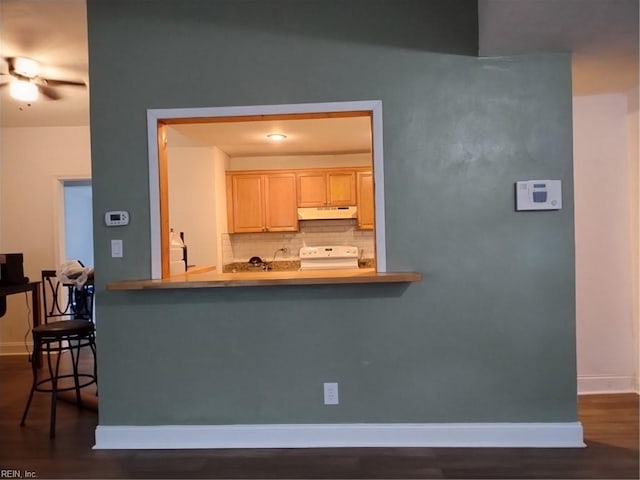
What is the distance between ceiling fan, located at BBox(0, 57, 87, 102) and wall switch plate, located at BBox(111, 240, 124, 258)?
1.62m

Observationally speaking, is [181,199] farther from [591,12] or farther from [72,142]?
[591,12]

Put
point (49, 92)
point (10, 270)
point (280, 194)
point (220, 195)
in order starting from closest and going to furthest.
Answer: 1. point (10, 270)
2. point (49, 92)
3. point (220, 195)
4. point (280, 194)

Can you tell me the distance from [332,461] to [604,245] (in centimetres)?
260

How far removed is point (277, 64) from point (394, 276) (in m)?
1.43

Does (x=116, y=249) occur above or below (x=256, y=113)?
below

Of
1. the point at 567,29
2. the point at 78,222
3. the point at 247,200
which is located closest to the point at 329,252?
the point at 247,200

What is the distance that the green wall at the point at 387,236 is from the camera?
7.90ft

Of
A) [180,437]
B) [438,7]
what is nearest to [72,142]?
[180,437]

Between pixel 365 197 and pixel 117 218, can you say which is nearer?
pixel 117 218

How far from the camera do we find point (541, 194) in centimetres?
238

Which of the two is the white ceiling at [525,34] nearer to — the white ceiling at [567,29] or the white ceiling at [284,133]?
the white ceiling at [567,29]

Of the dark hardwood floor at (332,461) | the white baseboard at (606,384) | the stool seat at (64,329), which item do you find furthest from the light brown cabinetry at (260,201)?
the white baseboard at (606,384)

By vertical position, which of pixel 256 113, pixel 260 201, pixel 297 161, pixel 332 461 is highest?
pixel 297 161

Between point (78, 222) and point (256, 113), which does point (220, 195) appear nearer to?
point (256, 113)
